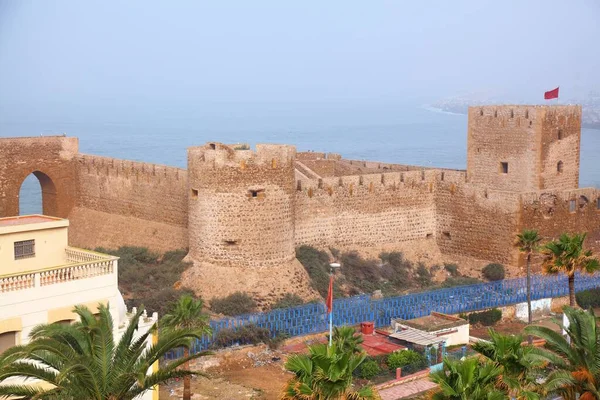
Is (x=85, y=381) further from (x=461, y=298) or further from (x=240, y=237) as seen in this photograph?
(x=461, y=298)

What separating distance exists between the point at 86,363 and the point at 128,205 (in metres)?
18.9

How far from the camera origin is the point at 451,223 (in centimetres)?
3130

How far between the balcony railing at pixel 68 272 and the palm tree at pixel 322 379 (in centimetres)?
510

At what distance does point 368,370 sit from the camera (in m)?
21.6

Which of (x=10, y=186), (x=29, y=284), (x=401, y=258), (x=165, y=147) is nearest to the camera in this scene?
(x=29, y=284)

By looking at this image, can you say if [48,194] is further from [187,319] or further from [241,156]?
[187,319]

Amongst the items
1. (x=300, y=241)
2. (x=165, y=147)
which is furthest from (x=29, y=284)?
(x=165, y=147)

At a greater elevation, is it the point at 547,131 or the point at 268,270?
the point at 547,131

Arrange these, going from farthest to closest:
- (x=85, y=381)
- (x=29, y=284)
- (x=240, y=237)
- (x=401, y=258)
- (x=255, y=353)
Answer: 1. (x=401, y=258)
2. (x=240, y=237)
3. (x=255, y=353)
4. (x=29, y=284)
5. (x=85, y=381)

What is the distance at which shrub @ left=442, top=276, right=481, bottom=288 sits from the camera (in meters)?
29.6

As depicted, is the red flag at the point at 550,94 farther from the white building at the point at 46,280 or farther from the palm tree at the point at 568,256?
the white building at the point at 46,280

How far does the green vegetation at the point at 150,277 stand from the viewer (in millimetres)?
24922

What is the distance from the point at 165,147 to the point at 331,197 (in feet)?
231

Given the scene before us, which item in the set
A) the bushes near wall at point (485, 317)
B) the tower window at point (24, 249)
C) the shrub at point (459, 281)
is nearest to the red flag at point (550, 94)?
the shrub at point (459, 281)
